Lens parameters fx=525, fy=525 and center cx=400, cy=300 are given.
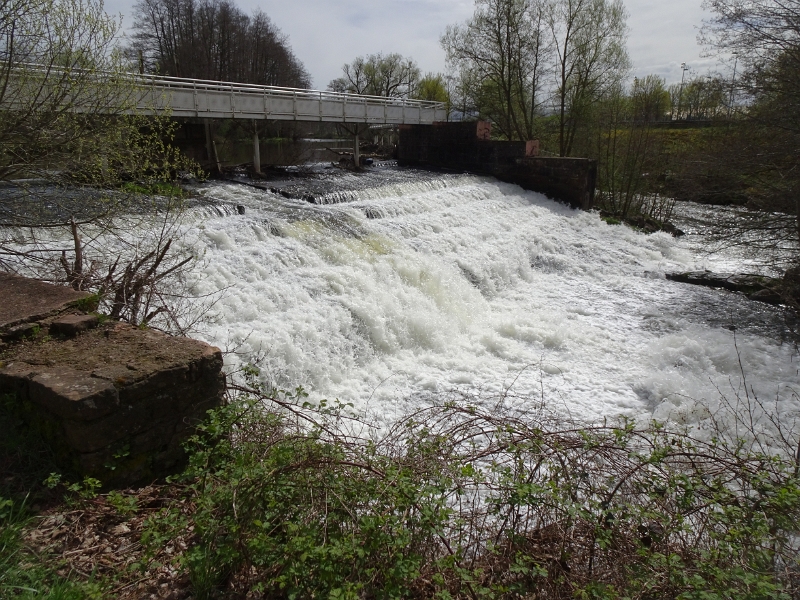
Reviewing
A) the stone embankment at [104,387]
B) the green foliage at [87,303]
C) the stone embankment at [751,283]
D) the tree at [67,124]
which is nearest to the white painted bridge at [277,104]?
the tree at [67,124]

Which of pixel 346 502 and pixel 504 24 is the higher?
pixel 504 24

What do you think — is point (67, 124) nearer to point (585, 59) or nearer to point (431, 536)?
point (431, 536)

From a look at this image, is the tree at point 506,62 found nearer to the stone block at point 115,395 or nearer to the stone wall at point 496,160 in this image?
the stone wall at point 496,160

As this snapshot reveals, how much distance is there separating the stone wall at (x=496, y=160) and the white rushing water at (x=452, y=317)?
489 centimetres

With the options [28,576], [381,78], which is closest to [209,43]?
[381,78]

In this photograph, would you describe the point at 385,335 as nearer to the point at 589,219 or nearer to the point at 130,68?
the point at 130,68

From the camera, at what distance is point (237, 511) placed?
2592 millimetres

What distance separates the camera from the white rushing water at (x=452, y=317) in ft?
20.1

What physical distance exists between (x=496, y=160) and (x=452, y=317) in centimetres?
1083

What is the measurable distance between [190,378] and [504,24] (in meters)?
19.6

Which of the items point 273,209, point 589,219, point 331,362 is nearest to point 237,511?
point 331,362

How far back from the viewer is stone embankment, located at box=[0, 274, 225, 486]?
112 inches

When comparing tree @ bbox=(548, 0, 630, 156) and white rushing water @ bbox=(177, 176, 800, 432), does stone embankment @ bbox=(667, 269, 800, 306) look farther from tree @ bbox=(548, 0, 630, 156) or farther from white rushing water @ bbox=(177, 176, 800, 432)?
Result: tree @ bbox=(548, 0, 630, 156)

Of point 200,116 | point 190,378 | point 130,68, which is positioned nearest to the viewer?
point 190,378
